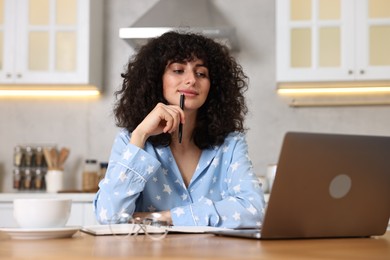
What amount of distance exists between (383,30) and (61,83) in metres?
1.77

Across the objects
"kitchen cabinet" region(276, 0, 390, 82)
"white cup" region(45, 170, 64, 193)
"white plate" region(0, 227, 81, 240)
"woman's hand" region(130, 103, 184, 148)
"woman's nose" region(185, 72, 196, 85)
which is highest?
"kitchen cabinet" region(276, 0, 390, 82)

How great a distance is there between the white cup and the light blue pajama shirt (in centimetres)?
187

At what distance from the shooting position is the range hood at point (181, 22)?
3842 millimetres

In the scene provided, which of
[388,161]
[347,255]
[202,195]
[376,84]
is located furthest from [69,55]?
[347,255]

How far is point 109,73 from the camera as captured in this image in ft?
14.1

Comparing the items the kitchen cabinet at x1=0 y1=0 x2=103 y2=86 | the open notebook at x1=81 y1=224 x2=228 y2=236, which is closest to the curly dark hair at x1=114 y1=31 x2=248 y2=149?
the open notebook at x1=81 y1=224 x2=228 y2=236

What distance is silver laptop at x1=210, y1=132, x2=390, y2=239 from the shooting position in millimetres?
1302

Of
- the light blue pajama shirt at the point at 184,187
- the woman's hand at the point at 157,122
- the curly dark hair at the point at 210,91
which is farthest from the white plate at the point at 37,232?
the curly dark hair at the point at 210,91

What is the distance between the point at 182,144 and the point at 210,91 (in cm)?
26

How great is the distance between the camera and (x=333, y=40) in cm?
390

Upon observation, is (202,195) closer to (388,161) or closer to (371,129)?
(388,161)

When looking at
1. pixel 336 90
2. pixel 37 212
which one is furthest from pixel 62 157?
pixel 37 212

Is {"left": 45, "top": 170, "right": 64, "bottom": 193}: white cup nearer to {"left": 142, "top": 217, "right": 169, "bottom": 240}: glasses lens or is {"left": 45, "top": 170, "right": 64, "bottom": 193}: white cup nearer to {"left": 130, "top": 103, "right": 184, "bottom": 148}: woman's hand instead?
{"left": 130, "top": 103, "right": 184, "bottom": 148}: woman's hand

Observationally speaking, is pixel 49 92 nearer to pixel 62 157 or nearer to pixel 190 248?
pixel 62 157
